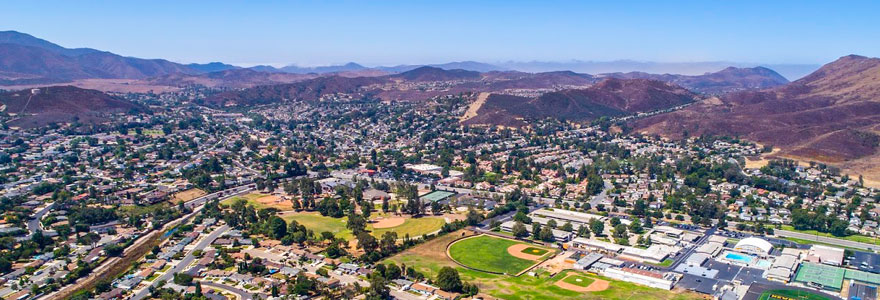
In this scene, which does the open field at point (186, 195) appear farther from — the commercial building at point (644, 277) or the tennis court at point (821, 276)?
the tennis court at point (821, 276)

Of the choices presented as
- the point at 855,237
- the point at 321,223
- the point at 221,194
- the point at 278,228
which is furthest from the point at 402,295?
the point at 855,237

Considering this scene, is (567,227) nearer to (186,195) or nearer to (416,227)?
(416,227)

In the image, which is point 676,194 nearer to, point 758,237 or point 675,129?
point 758,237

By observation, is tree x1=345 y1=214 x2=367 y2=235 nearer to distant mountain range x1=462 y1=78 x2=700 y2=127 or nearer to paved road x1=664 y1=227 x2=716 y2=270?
paved road x1=664 y1=227 x2=716 y2=270

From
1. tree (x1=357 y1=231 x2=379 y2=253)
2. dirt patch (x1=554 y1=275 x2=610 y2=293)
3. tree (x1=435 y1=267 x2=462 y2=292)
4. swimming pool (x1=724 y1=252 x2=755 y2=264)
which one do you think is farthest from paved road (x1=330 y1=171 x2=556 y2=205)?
tree (x1=435 y1=267 x2=462 y2=292)

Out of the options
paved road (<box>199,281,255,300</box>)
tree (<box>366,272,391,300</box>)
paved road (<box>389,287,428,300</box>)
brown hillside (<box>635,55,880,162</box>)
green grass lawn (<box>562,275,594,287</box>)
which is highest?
brown hillside (<box>635,55,880,162</box>)

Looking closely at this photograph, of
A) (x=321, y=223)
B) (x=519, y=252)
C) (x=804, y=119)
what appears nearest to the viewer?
(x=519, y=252)
